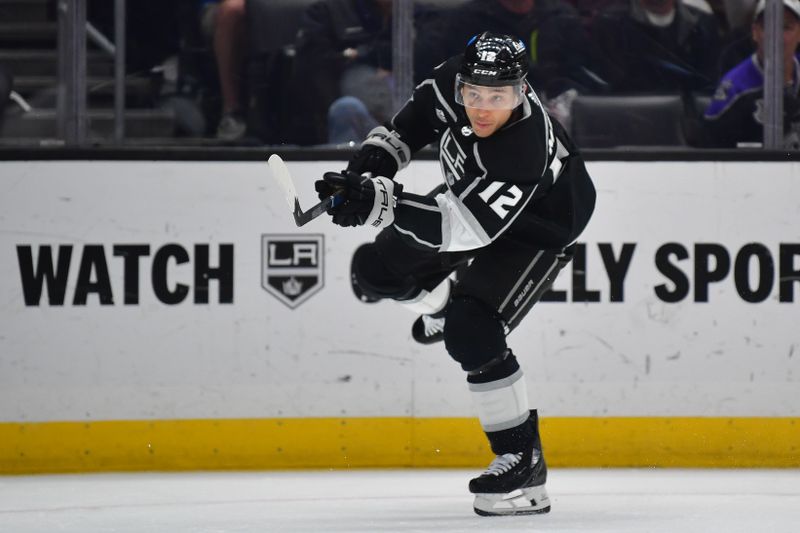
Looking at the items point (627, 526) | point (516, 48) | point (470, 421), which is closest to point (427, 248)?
point (516, 48)

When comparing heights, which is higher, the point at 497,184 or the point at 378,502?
the point at 497,184

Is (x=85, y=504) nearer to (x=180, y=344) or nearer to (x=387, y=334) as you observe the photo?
(x=180, y=344)

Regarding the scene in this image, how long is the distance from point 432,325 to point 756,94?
1.37 metres

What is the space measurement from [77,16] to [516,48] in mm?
1695

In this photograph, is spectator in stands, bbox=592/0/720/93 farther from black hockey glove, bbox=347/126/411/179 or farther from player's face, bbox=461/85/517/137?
player's face, bbox=461/85/517/137

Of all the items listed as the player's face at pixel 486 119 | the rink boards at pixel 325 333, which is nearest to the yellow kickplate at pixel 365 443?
the rink boards at pixel 325 333

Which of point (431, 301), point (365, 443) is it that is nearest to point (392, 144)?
point (431, 301)

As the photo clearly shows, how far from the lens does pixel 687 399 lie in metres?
4.14

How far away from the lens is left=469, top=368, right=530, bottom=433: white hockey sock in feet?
10.7

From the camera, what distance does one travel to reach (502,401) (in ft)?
10.7

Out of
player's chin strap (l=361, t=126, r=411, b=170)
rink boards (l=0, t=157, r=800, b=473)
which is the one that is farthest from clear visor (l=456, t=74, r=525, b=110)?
rink boards (l=0, t=157, r=800, b=473)

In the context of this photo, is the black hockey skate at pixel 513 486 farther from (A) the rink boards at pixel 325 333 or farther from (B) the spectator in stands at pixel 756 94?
(B) the spectator in stands at pixel 756 94

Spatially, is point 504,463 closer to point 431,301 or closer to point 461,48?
point 431,301

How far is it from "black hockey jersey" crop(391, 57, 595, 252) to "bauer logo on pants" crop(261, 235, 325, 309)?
766 millimetres
